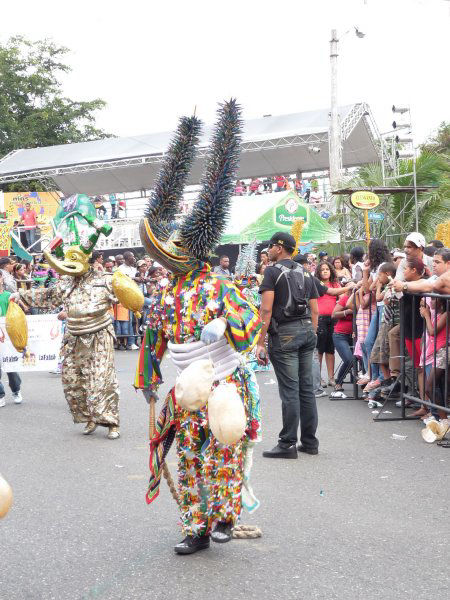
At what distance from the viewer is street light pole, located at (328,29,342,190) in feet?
69.9

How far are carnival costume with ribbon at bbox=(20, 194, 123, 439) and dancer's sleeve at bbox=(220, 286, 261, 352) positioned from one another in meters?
3.55

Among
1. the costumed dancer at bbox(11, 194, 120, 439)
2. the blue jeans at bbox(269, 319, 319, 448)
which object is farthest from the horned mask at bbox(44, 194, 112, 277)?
the blue jeans at bbox(269, 319, 319, 448)

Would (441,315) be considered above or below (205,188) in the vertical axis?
below

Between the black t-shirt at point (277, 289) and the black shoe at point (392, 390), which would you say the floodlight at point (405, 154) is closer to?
the black shoe at point (392, 390)

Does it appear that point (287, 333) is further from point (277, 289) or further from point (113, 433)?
point (113, 433)

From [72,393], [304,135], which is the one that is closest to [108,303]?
[72,393]

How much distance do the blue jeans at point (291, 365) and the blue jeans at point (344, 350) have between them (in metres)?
3.17

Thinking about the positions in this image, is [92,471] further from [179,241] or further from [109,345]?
[179,241]

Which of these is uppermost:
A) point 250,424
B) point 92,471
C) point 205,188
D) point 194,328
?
point 205,188

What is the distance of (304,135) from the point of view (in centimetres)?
2831

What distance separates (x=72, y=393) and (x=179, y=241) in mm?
3848

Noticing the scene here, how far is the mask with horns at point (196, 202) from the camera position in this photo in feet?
14.6

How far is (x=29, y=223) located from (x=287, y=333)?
22149 mm

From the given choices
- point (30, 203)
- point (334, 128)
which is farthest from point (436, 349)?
point (30, 203)
